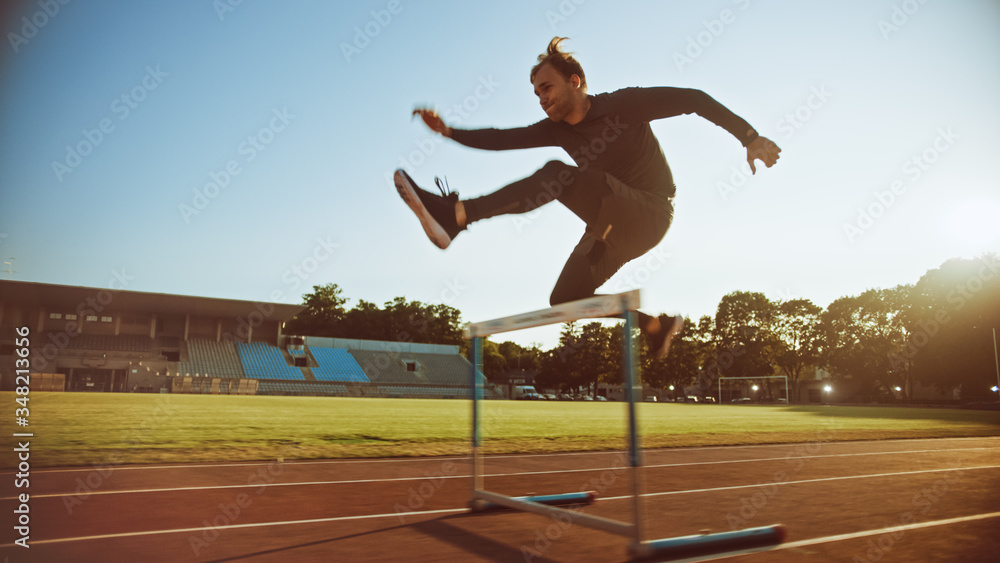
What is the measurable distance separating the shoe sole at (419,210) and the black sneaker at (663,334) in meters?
1.49

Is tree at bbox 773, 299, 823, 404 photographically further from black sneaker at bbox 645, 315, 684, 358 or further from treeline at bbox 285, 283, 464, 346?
black sneaker at bbox 645, 315, 684, 358

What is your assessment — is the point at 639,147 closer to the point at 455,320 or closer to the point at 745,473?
the point at 745,473

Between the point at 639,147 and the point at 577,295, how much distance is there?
985 millimetres

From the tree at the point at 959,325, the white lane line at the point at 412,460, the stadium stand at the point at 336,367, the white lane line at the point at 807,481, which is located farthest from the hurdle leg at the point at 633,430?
the tree at the point at 959,325

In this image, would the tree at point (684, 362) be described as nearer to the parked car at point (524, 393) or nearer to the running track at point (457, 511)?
the parked car at point (524, 393)

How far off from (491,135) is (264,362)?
178 feet

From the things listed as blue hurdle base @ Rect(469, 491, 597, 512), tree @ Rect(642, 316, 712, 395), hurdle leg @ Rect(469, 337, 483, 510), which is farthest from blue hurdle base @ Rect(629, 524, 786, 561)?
tree @ Rect(642, 316, 712, 395)

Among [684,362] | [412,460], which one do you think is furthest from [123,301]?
[684,362]

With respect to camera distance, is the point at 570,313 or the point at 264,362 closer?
the point at 570,313

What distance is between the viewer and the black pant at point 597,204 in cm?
289

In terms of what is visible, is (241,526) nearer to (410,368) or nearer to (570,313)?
(570,313)

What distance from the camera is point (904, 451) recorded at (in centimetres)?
963

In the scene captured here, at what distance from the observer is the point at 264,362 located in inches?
2074

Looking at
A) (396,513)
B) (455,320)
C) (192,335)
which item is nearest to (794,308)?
(455,320)
